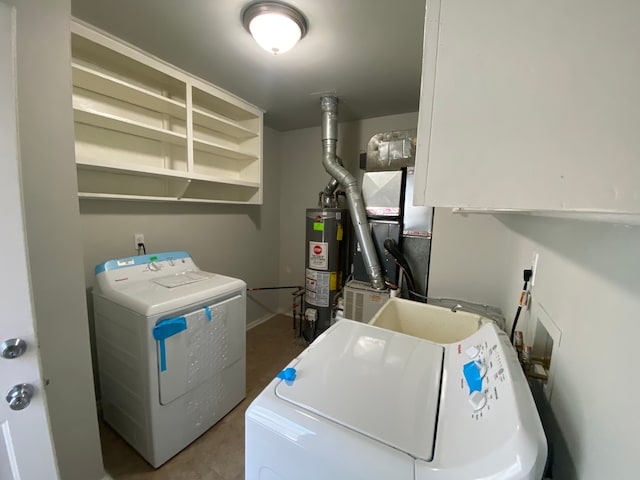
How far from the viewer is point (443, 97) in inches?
16.1

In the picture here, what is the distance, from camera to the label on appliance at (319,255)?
2.63 meters

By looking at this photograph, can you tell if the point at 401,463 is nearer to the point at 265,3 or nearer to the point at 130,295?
the point at 130,295

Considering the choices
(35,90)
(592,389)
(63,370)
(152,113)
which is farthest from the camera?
(152,113)

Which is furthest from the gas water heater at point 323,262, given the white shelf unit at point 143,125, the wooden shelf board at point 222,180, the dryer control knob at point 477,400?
the dryer control knob at point 477,400

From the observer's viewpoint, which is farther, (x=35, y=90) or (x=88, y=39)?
(x=88, y=39)

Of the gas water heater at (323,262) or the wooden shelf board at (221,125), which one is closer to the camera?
the wooden shelf board at (221,125)

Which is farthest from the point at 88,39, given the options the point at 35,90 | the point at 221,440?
the point at 221,440

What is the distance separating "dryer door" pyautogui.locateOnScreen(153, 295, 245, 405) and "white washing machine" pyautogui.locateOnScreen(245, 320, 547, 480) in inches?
35.2

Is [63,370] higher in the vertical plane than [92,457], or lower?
higher

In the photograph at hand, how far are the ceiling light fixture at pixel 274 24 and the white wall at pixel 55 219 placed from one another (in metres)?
0.77

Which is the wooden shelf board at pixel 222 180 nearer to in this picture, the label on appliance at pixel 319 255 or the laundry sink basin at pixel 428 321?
the label on appliance at pixel 319 255

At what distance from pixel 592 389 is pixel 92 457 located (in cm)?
203

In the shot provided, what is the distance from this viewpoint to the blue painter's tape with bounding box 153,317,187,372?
1334 mm

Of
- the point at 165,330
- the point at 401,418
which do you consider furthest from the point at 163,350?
the point at 401,418
